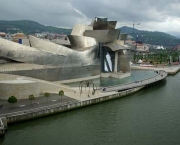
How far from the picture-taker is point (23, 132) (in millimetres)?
20344

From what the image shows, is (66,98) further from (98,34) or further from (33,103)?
(98,34)

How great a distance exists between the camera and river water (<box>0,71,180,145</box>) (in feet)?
62.4

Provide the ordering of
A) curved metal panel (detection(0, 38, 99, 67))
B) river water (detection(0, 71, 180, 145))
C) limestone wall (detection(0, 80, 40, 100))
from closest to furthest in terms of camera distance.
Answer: river water (detection(0, 71, 180, 145)) < limestone wall (detection(0, 80, 40, 100)) < curved metal panel (detection(0, 38, 99, 67))

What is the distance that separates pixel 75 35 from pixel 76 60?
6.26 metres

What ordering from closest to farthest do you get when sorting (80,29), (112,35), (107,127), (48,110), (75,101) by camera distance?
(107,127)
(48,110)
(75,101)
(112,35)
(80,29)

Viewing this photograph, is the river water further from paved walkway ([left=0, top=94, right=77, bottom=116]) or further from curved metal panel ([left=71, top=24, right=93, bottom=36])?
curved metal panel ([left=71, top=24, right=93, bottom=36])

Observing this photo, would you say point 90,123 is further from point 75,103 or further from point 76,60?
point 76,60

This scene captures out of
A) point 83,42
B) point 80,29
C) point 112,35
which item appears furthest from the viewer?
point 80,29

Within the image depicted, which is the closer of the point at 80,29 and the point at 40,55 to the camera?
the point at 40,55

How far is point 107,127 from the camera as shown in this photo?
72.3 feet

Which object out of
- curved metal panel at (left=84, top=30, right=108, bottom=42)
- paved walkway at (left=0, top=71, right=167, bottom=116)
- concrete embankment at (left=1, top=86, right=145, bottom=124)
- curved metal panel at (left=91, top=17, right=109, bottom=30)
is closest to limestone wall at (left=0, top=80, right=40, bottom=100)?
paved walkway at (left=0, top=71, right=167, bottom=116)

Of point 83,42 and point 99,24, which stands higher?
point 99,24

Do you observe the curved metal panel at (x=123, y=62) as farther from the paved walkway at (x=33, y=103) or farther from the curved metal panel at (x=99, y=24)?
the paved walkway at (x=33, y=103)

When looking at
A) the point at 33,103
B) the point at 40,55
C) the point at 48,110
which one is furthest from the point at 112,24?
the point at 48,110
